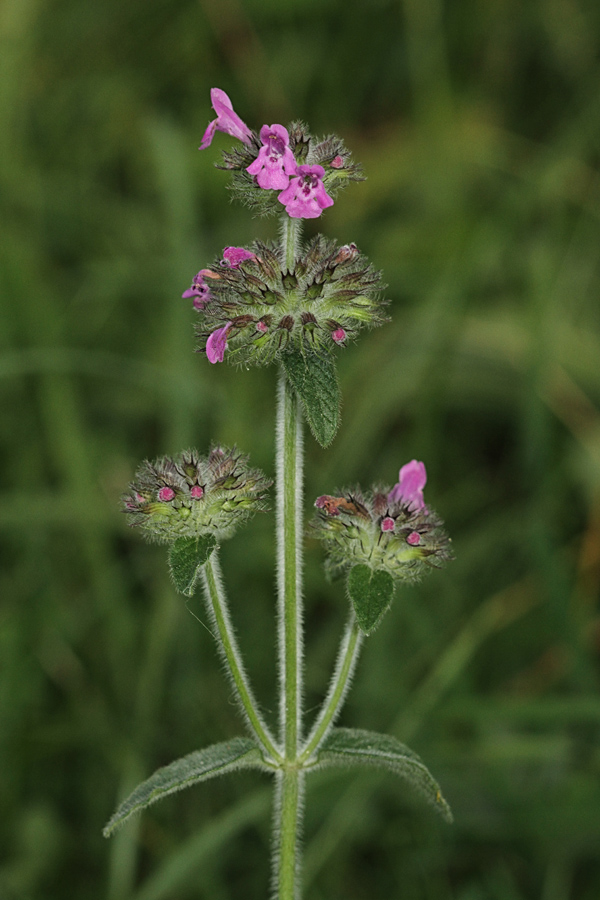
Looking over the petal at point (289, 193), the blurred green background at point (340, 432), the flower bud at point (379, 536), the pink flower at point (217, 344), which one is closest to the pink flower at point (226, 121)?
the petal at point (289, 193)

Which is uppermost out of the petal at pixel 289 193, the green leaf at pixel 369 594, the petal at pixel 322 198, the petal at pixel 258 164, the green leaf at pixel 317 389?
the petal at pixel 258 164

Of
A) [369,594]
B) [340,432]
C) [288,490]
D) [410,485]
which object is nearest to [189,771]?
[369,594]

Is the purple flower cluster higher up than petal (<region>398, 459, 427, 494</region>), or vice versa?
the purple flower cluster

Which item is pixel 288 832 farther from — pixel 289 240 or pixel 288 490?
pixel 289 240

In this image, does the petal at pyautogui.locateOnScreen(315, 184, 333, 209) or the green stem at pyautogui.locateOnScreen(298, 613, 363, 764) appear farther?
the green stem at pyautogui.locateOnScreen(298, 613, 363, 764)

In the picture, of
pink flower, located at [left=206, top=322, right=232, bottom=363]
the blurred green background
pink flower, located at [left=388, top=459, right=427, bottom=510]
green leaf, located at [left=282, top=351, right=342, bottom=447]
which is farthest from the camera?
the blurred green background

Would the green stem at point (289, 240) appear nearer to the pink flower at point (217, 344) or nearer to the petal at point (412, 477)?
the pink flower at point (217, 344)

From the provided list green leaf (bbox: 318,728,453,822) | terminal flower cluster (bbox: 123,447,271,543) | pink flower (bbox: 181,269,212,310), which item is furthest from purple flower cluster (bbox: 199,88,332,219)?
green leaf (bbox: 318,728,453,822)

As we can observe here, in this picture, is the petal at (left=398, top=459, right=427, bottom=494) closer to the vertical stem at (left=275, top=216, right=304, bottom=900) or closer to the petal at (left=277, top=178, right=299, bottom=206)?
the vertical stem at (left=275, top=216, right=304, bottom=900)
